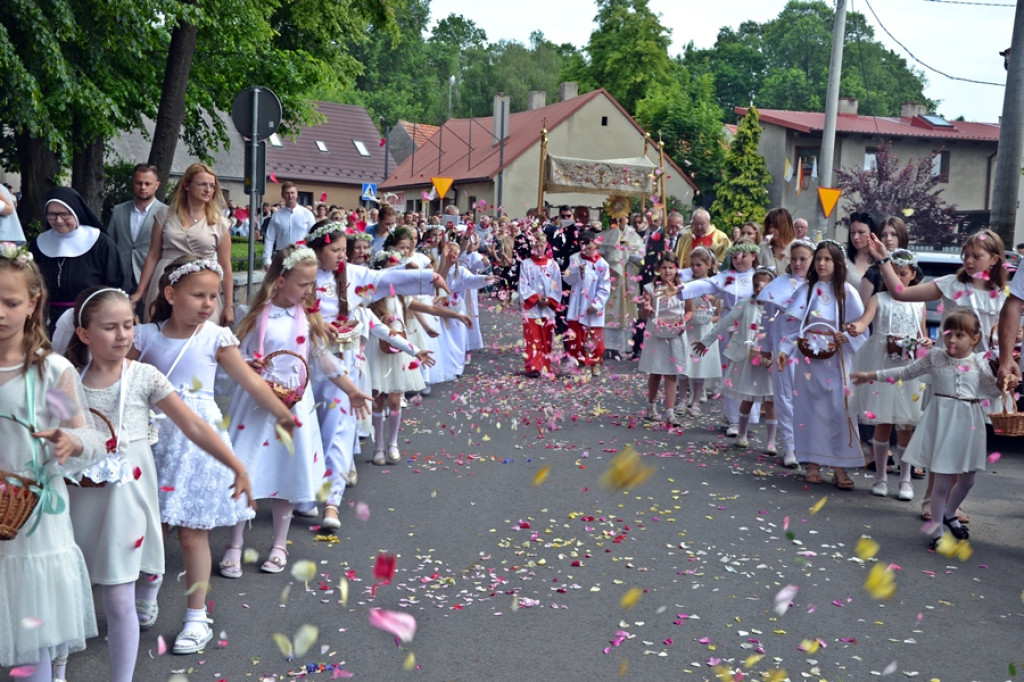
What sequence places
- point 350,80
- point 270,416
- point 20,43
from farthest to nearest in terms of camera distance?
point 350,80 → point 20,43 → point 270,416

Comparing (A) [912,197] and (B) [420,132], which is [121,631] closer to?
(A) [912,197]

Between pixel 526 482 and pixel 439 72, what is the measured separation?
9085 cm

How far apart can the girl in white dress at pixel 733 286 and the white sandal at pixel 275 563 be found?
557cm

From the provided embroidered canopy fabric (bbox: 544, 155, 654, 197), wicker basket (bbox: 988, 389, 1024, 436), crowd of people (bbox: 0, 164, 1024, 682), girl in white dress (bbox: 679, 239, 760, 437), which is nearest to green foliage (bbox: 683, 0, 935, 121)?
embroidered canopy fabric (bbox: 544, 155, 654, 197)

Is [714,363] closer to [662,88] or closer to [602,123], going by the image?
[602,123]

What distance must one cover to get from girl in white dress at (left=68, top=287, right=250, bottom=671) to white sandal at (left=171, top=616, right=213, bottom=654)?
479 millimetres

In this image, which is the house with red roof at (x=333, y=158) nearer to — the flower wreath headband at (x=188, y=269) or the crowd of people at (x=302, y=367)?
the crowd of people at (x=302, y=367)

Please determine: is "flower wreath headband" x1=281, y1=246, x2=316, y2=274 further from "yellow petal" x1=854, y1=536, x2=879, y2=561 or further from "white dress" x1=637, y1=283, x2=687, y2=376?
"white dress" x1=637, y1=283, x2=687, y2=376

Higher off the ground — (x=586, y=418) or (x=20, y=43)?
(x=20, y=43)

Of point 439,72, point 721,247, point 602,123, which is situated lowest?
point 721,247

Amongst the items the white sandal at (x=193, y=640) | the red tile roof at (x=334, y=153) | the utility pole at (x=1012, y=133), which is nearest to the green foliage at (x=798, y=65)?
the red tile roof at (x=334, y=153)

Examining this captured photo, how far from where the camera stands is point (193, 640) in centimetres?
489

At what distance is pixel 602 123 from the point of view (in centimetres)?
5647

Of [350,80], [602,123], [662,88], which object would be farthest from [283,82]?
[662,88]
